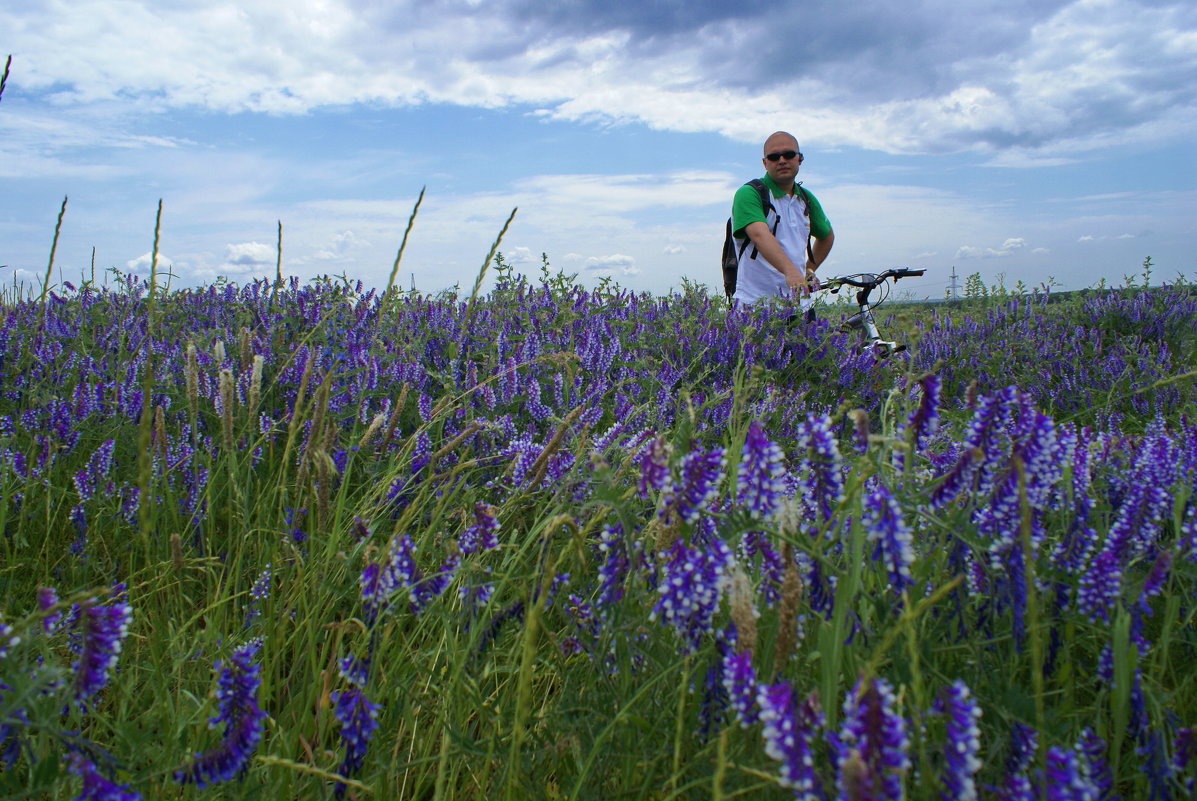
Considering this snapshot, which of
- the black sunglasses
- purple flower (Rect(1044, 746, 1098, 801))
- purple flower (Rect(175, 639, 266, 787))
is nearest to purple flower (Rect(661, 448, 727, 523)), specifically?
purple flower (Rect(1044, 746, 1098, 801))

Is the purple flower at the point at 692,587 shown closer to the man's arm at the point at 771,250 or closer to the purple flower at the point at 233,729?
the purple flower at the point at 233,729

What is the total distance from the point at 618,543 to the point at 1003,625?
2.56ft

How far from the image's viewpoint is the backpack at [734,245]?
7.22 meters

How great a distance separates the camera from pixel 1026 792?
1.01 metres

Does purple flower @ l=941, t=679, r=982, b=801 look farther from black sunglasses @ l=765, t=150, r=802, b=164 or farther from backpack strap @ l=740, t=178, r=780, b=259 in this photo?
black sunglasses @ l=765, t=150, r=802, b=164

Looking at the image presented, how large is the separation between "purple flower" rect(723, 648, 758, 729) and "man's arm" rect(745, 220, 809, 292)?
565 centimetres

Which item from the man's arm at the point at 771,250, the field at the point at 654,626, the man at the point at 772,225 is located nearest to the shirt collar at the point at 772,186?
the man at the point at 772,225

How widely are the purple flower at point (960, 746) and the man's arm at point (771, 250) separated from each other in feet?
18.8

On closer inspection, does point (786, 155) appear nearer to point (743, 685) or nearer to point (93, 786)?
point (743, 685)

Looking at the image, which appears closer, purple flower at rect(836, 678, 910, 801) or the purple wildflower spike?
purple flower at rect(836, 678, 910, 801)

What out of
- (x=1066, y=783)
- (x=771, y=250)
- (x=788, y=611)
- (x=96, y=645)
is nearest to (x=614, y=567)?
(x=788, y=611)

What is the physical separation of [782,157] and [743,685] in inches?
276

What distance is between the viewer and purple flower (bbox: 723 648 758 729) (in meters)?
1.10

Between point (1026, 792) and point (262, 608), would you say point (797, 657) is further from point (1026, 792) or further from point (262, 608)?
point (262, 608)
